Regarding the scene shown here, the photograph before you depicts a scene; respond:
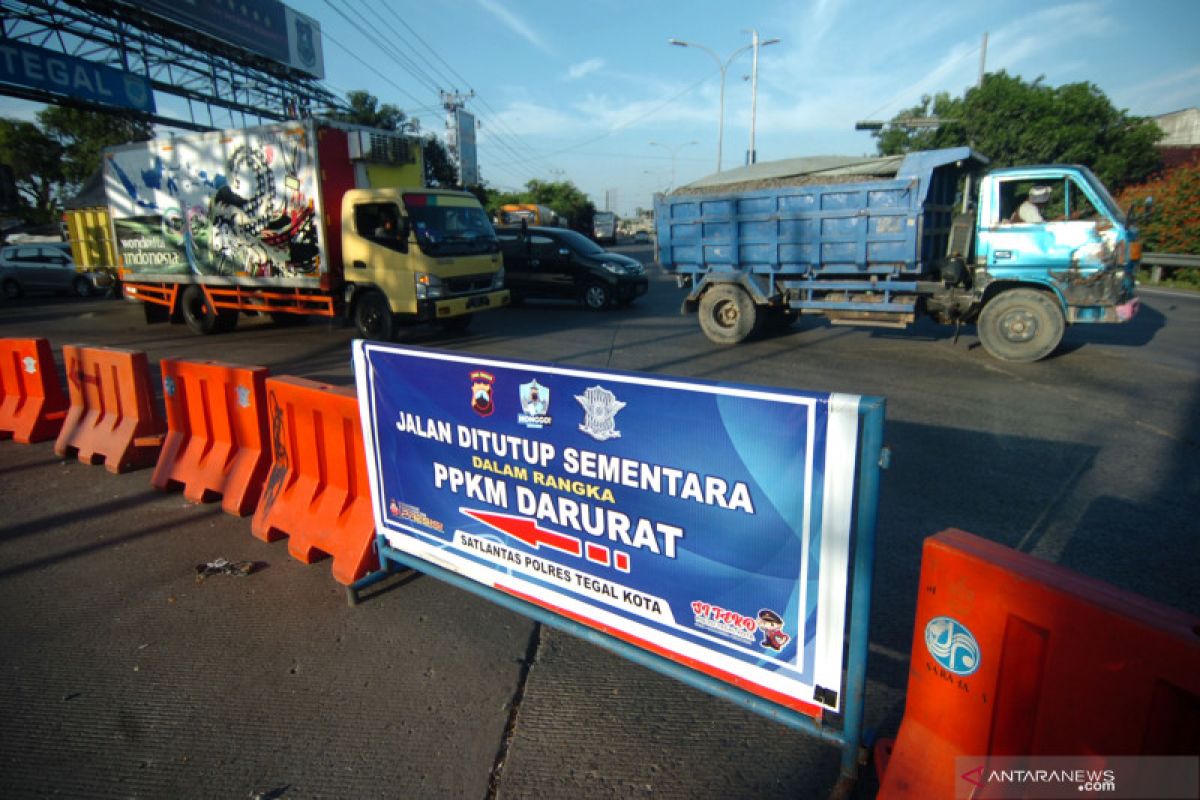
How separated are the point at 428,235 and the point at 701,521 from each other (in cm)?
890

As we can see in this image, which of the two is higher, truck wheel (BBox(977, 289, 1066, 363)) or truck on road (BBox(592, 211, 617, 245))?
truck on road (BBox(592, 211, 617, 245))

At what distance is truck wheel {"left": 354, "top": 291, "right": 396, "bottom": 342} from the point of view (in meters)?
10.3

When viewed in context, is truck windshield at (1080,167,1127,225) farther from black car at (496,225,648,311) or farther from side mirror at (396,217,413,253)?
side mirror at (396,217,413,253)

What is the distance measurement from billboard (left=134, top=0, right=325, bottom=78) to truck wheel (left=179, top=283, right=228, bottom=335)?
40.0 ft

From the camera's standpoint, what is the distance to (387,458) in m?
3.28

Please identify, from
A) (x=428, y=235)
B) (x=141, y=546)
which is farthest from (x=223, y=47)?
(x=141, y=546)

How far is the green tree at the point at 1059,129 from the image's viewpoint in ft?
93.6

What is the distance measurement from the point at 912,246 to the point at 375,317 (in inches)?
320

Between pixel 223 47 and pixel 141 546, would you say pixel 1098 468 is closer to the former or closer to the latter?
pixel 141 546

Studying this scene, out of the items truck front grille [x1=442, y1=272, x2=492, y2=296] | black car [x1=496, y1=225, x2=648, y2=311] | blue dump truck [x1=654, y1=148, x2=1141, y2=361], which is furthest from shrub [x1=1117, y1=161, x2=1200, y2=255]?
truck front grille [x1=442, y1=272, x2=492, y2=296]

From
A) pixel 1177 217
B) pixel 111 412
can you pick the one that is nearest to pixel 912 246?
pixel 111 412

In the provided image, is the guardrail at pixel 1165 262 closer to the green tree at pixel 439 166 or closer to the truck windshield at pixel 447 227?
the truck windshield at pixel 447 227

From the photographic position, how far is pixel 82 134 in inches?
1458

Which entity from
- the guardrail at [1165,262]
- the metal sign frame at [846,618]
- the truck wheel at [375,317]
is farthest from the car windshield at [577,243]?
the guardrail at [1165,262]
